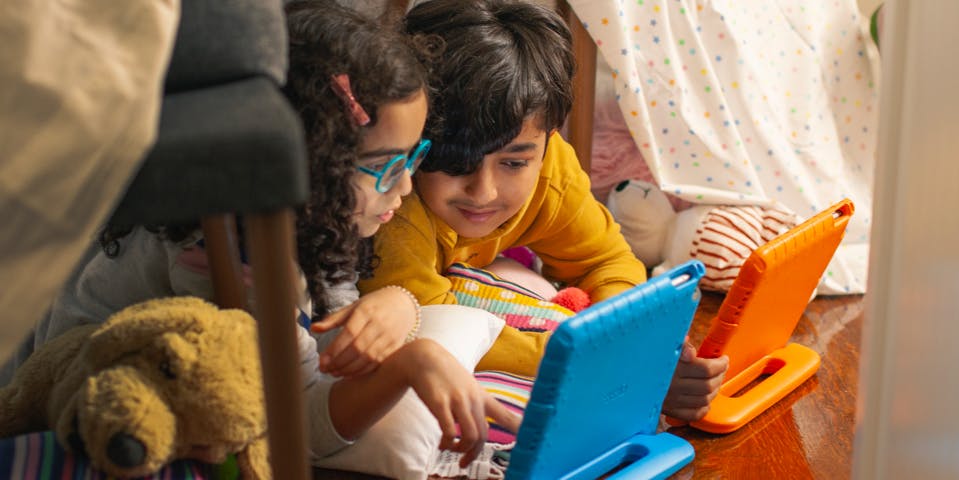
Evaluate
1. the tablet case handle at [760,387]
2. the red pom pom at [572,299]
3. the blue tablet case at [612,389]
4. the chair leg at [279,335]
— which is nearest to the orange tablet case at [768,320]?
the tablet case handle at [760,387]

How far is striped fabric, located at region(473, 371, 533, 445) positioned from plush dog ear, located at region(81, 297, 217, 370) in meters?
0.43

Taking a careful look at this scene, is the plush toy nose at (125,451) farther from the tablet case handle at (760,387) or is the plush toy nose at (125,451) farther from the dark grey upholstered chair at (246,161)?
the tablet case handle at (760,387)

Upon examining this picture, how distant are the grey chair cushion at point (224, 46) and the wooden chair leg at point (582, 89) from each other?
2.98 ft

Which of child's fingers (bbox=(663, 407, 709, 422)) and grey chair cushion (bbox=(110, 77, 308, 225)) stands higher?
grey chair cushion (bbox=(110, 77, 308, 225))

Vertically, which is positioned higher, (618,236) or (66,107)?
(66,107)

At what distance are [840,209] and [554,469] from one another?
0.54m

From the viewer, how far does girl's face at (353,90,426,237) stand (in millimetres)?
989

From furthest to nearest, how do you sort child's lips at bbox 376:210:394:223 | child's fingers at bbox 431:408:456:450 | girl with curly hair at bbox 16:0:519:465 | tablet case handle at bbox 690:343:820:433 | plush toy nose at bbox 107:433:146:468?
tablet case handle at bbox 690:343:820:433
child's lips at bbox 376:210:394:223
girl with curly hair at bbox 16:0:519:465
child's fingers at bbox 431:408:456:450
plush toy nose at bbox 107:433:146:468

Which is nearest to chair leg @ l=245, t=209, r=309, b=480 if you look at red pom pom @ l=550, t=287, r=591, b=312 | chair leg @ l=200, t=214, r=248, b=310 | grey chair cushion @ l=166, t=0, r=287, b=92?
grey chair cushion @ l=166, t=0, r=287, b=92

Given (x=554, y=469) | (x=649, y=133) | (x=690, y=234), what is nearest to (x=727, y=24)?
(x=649, y=133)

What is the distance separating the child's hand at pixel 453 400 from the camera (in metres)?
0.85

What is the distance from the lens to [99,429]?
709 millimetres

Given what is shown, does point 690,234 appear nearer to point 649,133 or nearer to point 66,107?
point 649,133

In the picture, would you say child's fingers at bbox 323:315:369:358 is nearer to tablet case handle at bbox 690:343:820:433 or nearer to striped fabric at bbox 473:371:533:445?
striped fabric at bbox 473:371:533:445
